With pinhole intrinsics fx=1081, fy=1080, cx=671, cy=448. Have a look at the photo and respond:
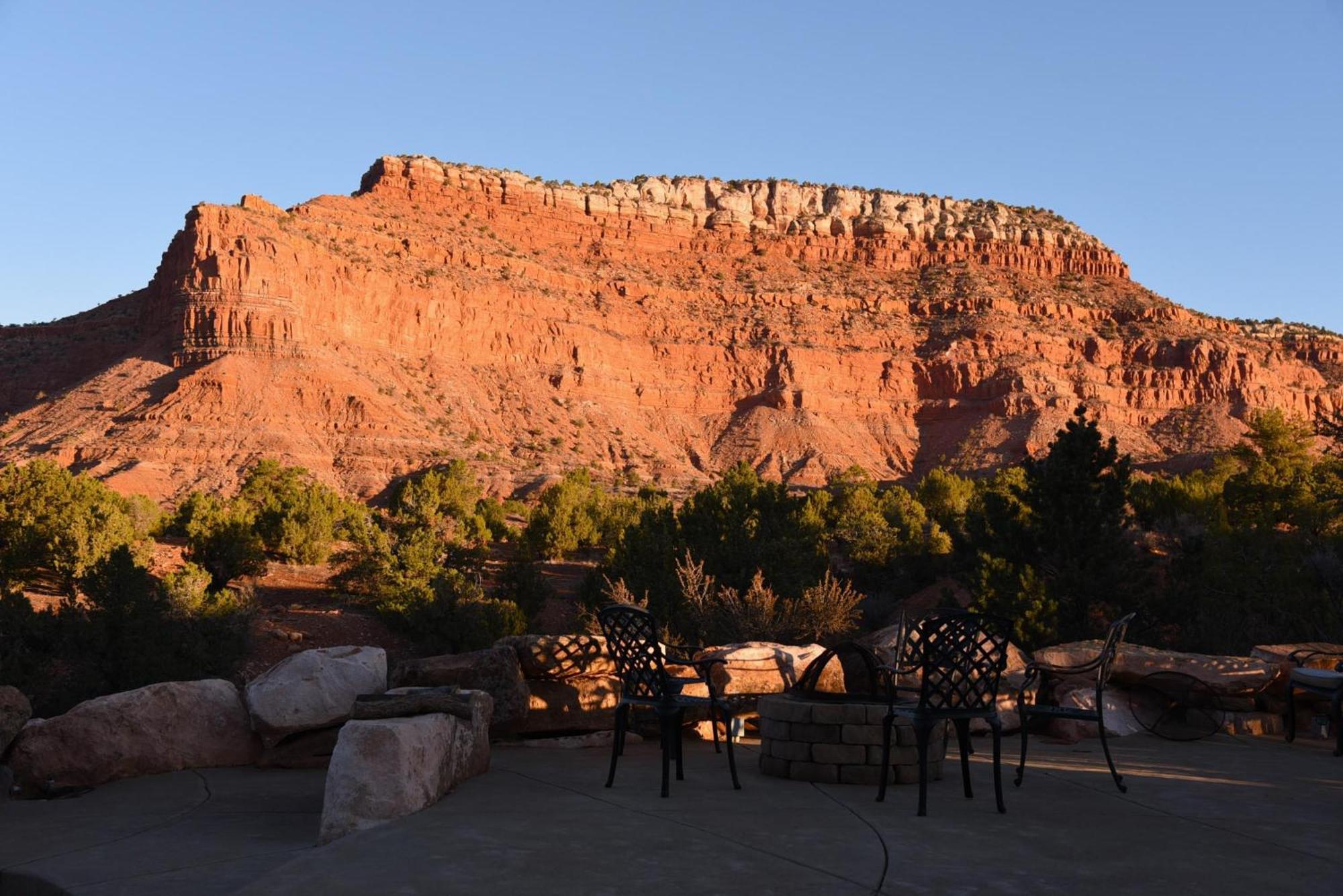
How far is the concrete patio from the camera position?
445 cm

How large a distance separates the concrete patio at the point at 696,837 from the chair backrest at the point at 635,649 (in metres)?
0.61

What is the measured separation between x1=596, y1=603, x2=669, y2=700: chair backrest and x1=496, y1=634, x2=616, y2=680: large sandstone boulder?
181 centimetres

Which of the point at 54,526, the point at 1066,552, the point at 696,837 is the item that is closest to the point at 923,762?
the point at 696,837

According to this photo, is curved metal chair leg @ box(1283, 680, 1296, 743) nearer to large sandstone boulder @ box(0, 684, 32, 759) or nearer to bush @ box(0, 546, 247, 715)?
large sandstone boulder @ box(0, 684, 32, 759)

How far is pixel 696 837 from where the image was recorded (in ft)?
16.8

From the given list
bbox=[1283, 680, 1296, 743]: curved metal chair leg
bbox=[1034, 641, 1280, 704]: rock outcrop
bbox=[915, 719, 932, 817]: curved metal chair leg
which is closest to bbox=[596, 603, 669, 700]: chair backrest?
bbox=[915, 719, 932, 817]: curved metal chair leg

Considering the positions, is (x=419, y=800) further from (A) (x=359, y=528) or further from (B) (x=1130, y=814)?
(A) (x=359, y=528)

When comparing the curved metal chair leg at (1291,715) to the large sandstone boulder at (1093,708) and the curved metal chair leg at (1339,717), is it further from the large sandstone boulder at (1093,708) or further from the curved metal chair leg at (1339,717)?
the large sandstone boulder at (1093,708)

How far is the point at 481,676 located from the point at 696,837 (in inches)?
131

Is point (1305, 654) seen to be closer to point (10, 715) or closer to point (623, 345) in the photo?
point (10, 715)

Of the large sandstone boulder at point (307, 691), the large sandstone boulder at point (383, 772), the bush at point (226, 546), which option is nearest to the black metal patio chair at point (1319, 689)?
the large sandstone boulder at point (383, 772)

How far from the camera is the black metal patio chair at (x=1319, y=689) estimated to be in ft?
27.7

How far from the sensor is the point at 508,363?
80750 millimetres

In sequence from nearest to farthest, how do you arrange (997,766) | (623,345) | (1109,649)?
(997,766), (1109,649), (623,345)
